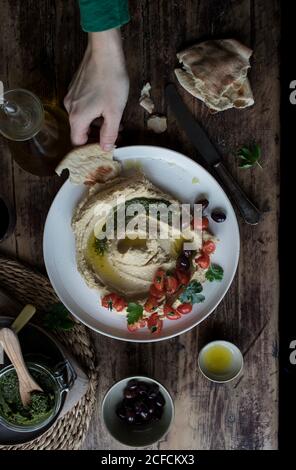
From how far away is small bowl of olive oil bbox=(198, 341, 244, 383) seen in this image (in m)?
2.00

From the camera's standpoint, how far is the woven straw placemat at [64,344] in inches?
80.7

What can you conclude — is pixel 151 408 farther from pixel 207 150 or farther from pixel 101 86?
pixel 101 86

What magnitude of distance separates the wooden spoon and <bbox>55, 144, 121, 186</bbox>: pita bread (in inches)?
22.7

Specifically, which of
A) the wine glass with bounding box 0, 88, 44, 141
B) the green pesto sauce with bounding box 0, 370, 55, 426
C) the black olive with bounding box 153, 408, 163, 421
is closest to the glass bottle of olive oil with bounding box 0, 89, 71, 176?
the wine glass with bounding box 0, 88, 44, 141

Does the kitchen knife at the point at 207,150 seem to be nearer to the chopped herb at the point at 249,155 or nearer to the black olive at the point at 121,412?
the chopped herb at the point at 249,155

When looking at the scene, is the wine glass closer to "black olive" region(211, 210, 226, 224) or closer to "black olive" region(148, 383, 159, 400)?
"black olive" region(211, 210, 226, 224)

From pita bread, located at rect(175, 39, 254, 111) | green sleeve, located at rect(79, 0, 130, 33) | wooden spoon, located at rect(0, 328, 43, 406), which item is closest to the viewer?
green sleeve, located at rect(79, 0, 130, 33)

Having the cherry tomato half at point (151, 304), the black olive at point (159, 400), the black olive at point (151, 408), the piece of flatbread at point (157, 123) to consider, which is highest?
the piece of flatbread at point (157, 123)

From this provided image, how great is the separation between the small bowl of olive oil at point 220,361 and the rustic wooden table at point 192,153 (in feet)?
0.18

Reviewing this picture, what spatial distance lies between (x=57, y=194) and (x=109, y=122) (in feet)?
1.29

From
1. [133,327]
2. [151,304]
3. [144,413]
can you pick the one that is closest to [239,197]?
[151,304]

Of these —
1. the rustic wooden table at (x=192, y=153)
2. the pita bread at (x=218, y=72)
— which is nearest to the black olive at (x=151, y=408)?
the rustic wooden table at (x=192, y=153)
